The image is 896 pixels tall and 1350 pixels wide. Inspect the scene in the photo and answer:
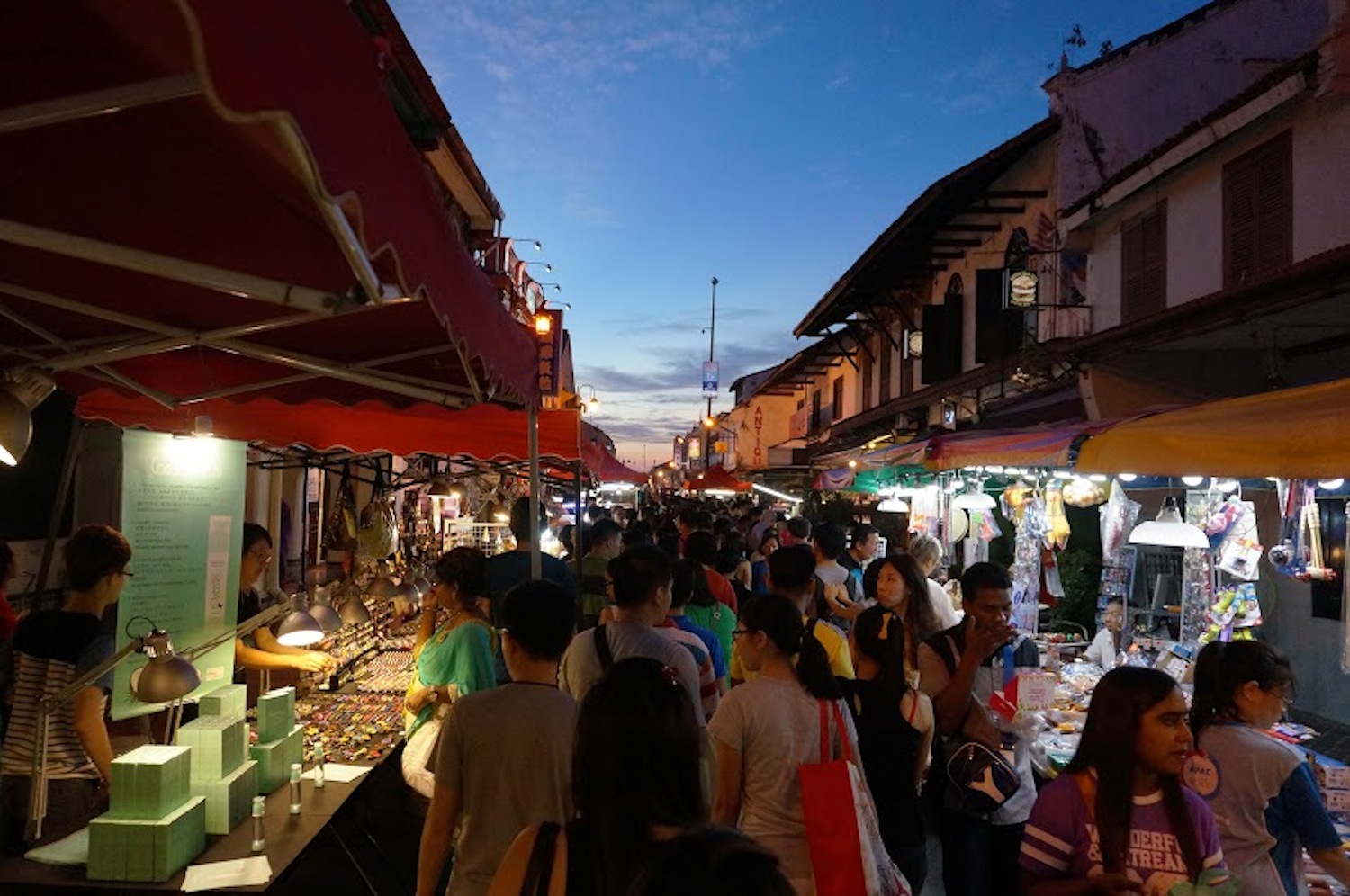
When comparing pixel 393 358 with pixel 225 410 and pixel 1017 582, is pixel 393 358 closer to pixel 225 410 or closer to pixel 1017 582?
pixel 225 410

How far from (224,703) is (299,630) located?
522mm

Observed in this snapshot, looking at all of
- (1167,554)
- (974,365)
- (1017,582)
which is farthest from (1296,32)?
(1017,582)

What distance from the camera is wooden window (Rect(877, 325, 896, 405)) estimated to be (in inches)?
966

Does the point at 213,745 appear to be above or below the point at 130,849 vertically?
above

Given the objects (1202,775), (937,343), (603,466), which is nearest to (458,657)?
(1202,775)

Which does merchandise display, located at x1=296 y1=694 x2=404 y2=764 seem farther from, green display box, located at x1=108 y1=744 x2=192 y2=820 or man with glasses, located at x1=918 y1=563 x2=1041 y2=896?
man with glasses, located at x1=918 y1=563 x2=1041 y2=896

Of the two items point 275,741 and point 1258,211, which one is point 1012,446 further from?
point 1258,211

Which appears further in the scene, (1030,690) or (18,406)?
(1030,690)

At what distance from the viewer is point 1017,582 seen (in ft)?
30.7

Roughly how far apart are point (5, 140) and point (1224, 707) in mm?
4636

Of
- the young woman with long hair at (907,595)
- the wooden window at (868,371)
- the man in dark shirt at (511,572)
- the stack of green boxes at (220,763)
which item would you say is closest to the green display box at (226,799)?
the stack of green boxes at (220,763)

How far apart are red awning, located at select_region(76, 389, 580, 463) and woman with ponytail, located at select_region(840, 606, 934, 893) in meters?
2.93

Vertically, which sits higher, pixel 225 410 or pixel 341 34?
pixel 341 34

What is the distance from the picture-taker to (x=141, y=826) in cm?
348
